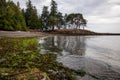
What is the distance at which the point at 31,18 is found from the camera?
9106cm

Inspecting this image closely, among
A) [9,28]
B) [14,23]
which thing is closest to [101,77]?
[9,28]

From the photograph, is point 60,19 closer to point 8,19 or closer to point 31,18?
point 31,18

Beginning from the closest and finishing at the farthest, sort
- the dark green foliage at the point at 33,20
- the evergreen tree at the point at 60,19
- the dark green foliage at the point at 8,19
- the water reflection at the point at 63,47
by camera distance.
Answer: the water reflection at the point at 63,47, the dark green foliage at the point at 8,19, the dark green foliage at the point at 33,20, the evergreen tree at the point at 60,19

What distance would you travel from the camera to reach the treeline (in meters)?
63.6

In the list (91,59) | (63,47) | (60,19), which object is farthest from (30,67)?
(60,19)

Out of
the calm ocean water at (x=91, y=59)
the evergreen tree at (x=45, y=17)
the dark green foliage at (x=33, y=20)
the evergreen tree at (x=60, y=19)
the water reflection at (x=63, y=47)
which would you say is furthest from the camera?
the evergreen tree at (x=60, y=19)

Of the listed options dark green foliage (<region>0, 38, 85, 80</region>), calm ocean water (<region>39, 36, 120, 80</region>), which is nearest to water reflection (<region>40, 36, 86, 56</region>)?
calm ocean water (<region>39, 36, 120, 80</region>)

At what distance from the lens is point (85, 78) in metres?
10.1

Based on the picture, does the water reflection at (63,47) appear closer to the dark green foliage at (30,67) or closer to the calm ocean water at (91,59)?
the calm ocean water at (91,59)

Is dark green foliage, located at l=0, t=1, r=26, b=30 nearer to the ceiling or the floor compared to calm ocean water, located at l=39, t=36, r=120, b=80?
nearer to the ceiling

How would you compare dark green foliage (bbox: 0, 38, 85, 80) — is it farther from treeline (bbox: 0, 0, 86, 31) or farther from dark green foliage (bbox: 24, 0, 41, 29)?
dark green foliage (bbox: 24, 0, 41, 29)

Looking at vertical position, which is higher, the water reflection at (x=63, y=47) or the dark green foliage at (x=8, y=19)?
the dark green foliage at (x=8, y=19)

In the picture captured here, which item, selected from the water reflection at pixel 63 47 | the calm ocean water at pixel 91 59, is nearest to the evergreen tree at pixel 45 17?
the water reflection at pixel 63 47

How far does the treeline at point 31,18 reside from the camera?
63.6 meters
